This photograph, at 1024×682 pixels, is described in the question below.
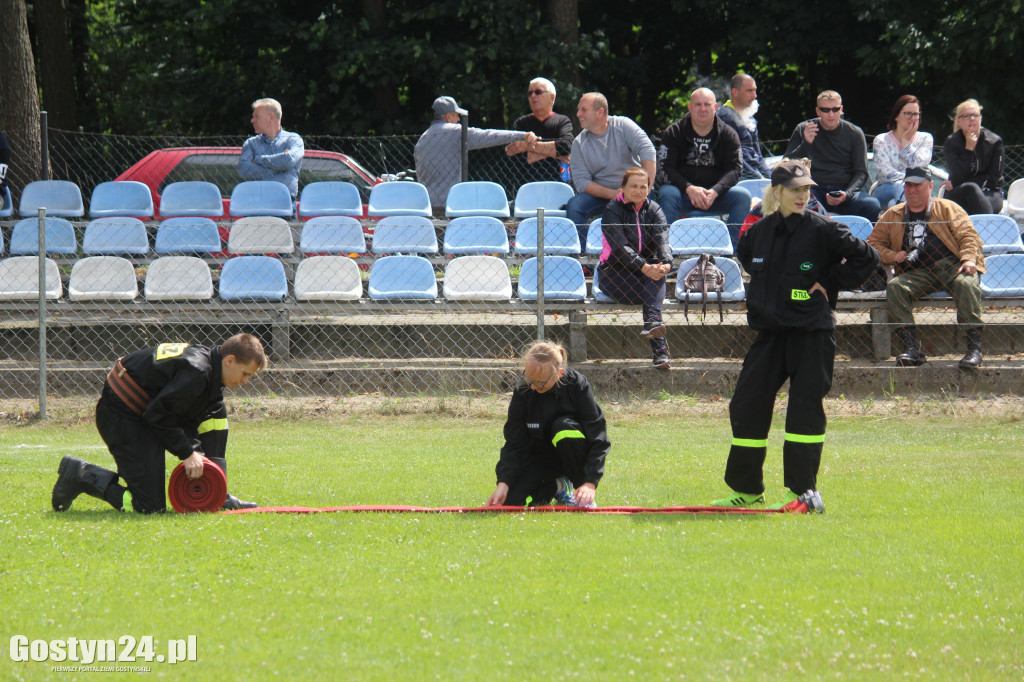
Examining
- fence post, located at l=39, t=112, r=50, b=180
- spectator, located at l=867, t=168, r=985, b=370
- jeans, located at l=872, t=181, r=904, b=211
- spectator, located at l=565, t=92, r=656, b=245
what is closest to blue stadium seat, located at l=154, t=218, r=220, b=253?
fence post, located at l=39, t=112, r=50, b=180

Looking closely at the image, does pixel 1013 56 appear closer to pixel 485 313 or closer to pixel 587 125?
pixel 587 125

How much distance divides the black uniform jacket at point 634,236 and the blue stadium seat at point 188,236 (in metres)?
4.24

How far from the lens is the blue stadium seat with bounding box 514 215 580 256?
37.3 ft

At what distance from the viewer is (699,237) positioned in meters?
11.4

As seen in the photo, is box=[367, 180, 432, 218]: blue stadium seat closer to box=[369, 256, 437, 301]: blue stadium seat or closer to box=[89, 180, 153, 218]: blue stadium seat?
box=[369, 256, 437, 301]: blue stadium seat

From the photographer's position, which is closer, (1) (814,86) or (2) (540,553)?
(2) (540,553)

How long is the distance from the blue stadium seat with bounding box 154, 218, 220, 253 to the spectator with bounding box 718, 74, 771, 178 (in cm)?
597

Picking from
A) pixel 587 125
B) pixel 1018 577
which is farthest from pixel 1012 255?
pixel 1018 577

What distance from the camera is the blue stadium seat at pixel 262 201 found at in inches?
483

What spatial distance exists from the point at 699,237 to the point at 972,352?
288 centimetres

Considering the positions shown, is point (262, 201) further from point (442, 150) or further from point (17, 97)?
point (17, 97)

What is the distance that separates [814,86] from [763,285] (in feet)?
59.5

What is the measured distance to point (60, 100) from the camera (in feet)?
72.7

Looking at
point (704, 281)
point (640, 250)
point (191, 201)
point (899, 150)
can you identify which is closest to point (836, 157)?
point (899, 150)
